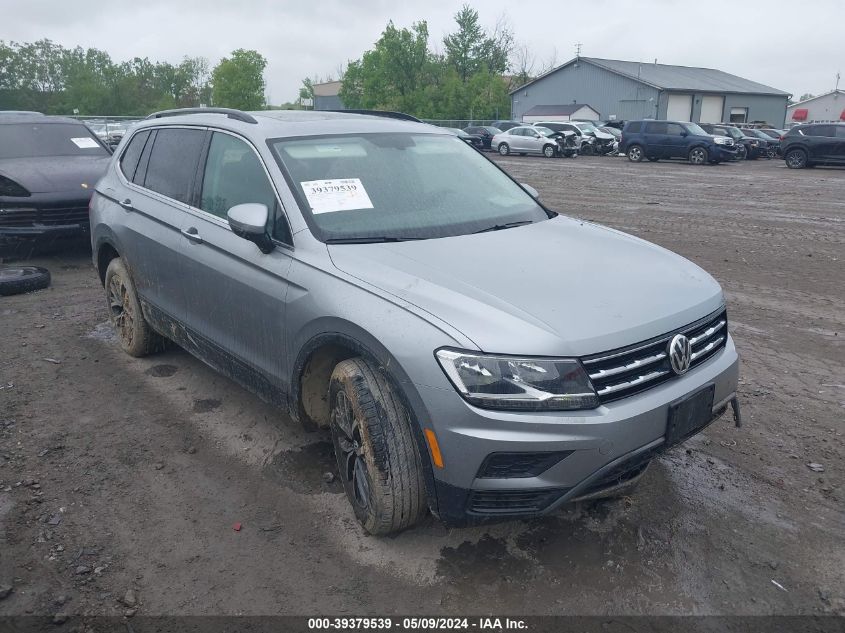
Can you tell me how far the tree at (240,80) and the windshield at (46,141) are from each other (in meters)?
66.5

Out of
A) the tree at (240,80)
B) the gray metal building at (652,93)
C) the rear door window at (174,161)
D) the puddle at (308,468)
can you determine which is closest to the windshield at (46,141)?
the rear door window at (174,161)

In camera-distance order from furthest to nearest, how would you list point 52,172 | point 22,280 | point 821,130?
point 821,130, point 52,172, point 22,280

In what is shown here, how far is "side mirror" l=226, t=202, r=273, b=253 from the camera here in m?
3.31

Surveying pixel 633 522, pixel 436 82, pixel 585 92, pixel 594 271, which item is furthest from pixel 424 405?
pixel 436 82

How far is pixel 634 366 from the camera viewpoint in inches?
107

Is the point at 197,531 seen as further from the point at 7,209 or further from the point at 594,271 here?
the point at 7,209

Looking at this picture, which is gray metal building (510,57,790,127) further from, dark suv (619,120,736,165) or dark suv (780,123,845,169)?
dark suv (780,123,845,169)

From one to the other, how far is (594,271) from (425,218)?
941 millimetres

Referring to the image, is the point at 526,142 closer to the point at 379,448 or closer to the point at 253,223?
the point at 253,223

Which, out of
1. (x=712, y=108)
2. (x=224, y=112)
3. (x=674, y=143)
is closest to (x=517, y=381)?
(x=224, y=112)

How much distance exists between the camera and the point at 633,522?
3.25 metres

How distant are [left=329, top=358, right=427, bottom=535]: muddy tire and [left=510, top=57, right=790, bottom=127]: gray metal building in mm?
51122

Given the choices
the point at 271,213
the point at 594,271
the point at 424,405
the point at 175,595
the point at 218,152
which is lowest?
the point at 175,595

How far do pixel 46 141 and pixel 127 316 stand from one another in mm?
5496
